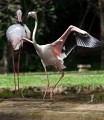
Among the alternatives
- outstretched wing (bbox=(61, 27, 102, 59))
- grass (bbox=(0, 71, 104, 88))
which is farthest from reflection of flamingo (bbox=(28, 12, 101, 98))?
grass (bbox=(0, 71, 104, 88))

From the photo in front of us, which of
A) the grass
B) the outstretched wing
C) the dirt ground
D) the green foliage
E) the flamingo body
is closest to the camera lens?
the dirt ground

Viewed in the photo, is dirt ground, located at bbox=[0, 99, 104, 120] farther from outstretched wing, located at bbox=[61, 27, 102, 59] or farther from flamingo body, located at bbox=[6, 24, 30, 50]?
flamingo body, located at bbox=[6, 24, 30, 50]

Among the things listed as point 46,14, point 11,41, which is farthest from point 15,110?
point 46,14

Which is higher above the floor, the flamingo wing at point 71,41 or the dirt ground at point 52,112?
the flamingo wing at point 71,41

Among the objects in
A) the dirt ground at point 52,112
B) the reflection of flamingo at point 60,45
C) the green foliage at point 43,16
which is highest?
the green foliage at point 43,16

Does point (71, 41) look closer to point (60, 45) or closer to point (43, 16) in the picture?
point (60, 45)

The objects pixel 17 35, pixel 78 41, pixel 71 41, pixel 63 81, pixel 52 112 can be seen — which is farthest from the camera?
pixel 63 81

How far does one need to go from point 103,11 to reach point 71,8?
941 centimetres

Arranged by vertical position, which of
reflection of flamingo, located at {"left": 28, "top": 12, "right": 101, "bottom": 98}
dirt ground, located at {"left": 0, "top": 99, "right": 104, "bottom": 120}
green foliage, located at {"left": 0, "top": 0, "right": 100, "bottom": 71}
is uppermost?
green foliage, located at {"left": 0, "top": 0, "right": 100, "bottom": 71}

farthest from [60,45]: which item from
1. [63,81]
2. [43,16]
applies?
[43,16]

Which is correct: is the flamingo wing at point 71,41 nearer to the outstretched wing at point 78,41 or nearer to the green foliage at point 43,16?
the outstretched wing at point 78,41

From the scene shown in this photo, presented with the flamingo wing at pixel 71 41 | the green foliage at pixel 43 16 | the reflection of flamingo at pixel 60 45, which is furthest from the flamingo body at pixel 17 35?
the green foliage at pixel 43 16

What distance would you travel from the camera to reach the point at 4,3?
58.3 ft

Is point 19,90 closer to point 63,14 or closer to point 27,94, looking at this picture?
point 27,94
